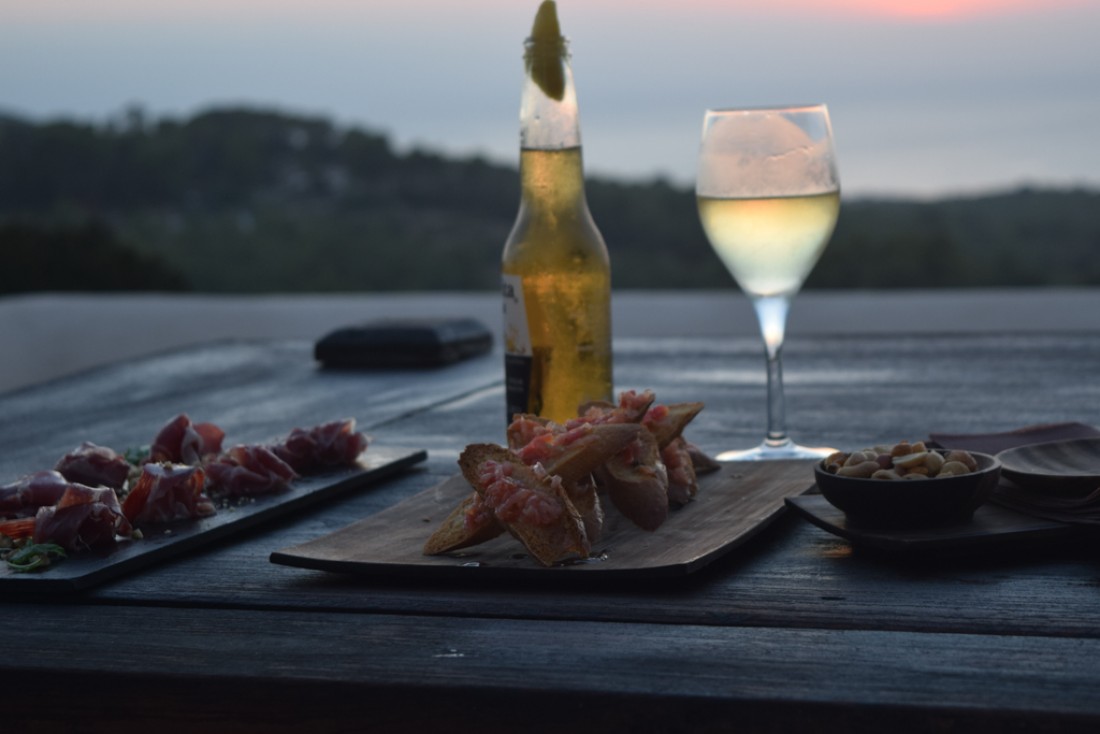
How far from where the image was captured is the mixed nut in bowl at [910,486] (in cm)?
81

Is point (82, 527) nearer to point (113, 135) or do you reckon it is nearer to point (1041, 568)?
point (1041, 568)

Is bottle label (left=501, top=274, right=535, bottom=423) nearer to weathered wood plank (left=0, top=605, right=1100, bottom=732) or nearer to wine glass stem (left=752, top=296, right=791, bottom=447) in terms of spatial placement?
wine glass stem (left=752, top=296, right=791, bottom=447)

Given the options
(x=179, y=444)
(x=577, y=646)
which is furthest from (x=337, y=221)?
(x=577, y=646)

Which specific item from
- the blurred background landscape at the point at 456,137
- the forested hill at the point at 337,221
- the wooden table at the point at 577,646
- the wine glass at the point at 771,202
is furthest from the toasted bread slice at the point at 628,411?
the forested hill at the point at 337,221

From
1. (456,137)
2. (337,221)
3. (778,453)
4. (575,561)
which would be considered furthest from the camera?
(337,221)

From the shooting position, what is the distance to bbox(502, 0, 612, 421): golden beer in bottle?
114 centimetres

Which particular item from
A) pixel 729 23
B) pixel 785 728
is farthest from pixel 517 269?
pixel 729 23

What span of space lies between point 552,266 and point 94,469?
17.1 inches

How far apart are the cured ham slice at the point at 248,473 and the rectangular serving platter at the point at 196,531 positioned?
0.01m

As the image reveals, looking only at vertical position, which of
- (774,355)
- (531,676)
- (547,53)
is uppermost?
(547,53)

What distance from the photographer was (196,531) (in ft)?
3.05

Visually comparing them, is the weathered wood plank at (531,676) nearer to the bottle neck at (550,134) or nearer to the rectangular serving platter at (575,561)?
the rectangular serving platter at (575,561)

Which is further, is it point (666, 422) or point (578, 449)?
point (666, 422)

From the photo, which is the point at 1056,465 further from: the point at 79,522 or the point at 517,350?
the point at 79,522
